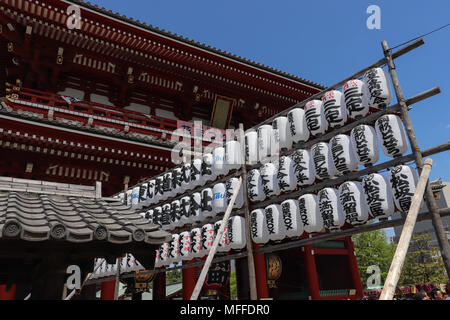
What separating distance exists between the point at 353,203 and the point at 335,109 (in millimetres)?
1678

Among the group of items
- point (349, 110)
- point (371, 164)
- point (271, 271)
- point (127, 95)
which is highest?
point (127, 95)

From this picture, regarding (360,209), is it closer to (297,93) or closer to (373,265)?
(297,93)

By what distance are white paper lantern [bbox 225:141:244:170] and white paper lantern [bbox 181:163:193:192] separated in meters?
1.43

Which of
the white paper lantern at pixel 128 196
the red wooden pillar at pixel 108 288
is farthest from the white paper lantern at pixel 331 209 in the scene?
the red wooden pillar at pixel 108 288

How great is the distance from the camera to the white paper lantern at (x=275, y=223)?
19.0 ft

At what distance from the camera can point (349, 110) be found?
5.41m

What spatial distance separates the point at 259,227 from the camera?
6090 mm

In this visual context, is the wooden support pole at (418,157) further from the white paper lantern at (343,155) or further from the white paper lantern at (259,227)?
the white paper lantern at (259,227)

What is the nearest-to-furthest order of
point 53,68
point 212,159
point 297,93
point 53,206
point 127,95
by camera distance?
point 53,206 < point 212,159 < point 53,68 < point 127,95 < point 297,93

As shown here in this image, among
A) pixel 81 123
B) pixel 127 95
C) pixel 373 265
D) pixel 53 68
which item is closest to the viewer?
pixel 81 123

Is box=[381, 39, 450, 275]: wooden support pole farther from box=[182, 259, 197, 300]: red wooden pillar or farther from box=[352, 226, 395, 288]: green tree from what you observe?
box=[352, 226, 395, 288]: green tree

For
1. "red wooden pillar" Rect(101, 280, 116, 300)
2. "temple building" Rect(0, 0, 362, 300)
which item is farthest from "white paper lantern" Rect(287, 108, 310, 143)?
"red wooden pillar" Rect(101, 280, 116, 300)
